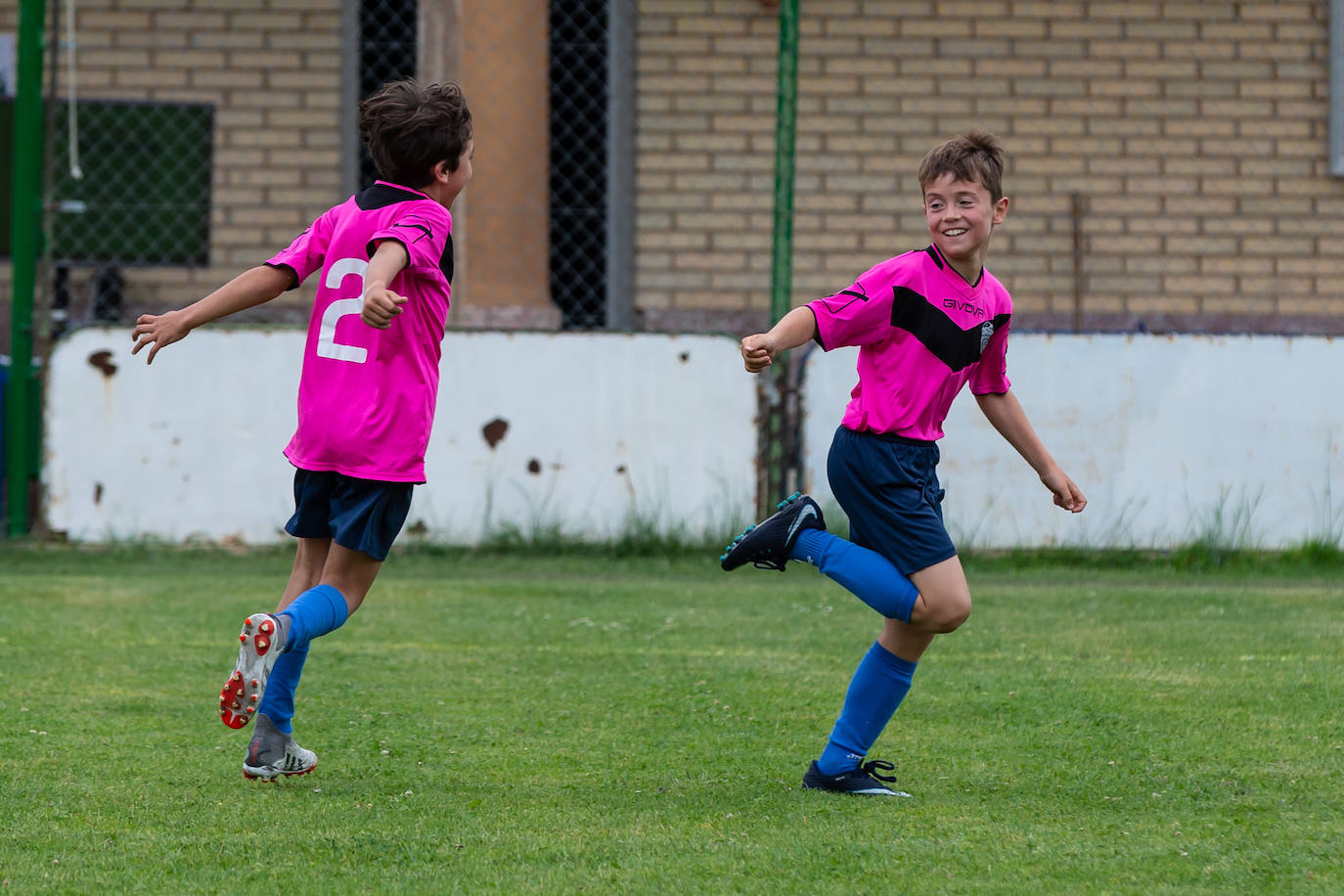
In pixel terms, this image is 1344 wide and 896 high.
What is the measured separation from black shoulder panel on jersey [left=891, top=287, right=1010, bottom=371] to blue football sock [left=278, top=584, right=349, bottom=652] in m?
1.34

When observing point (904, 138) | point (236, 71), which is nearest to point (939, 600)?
point (904, 138)

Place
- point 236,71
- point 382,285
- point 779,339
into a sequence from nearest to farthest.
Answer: point 382,285
point 779,339
point 236,71

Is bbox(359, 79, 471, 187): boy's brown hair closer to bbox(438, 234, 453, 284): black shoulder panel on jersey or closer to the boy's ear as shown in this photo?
bbox(438, 234, 453, 284): black shoulder panel on jersey

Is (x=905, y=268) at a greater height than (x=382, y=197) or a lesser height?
lesser

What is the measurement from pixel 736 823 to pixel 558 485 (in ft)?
15.7

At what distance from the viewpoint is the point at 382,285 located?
321 cm

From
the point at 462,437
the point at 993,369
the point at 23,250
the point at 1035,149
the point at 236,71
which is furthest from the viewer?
the point at 1035,149

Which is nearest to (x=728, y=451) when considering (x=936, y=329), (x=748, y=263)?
(x=748, y=263)

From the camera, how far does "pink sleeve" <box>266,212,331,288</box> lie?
11.7 feet

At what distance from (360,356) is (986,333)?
54.4 inches

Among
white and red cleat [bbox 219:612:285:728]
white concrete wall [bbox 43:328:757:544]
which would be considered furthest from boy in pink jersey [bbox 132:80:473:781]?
white concrete wall [bbox 43:328:757:544]

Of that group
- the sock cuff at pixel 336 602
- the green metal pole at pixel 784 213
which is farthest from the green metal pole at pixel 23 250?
the sock cuff at pixel 336 602

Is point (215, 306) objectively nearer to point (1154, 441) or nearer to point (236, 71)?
point (1154, 441)

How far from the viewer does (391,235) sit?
340 centimetres
